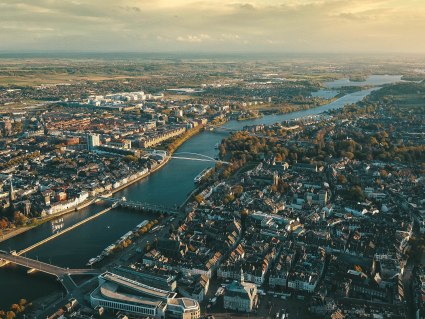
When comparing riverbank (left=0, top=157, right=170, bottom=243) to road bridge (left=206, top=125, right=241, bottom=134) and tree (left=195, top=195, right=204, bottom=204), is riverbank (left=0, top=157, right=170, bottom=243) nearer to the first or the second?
Result: tree (left=195, top=195, right=204, bottom=204)

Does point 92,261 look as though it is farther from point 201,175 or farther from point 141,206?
point 201,175

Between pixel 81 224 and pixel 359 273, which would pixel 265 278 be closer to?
pixel 359 273

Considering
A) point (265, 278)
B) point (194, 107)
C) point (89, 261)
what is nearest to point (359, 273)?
point (265, 278)

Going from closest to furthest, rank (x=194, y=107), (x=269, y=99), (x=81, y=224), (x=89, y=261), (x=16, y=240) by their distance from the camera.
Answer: (x=89, y=261) < (x=16, y=240) < (x=81, y=224) < (x=194, y=107) < (x=269, y=99)

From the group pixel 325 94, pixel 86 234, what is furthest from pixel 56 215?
pixel 325 94

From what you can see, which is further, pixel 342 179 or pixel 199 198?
pixel 342 179

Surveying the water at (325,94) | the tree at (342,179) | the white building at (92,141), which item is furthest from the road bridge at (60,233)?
the water at (325,94)

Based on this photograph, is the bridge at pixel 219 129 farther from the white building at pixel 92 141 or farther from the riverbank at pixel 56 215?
the riverbank at pixel 56 215
